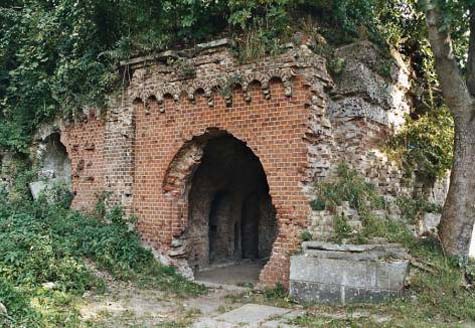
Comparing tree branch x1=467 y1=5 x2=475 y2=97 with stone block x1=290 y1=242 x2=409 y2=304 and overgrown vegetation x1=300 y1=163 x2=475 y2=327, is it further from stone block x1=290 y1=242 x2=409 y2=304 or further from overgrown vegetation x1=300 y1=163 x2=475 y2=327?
stone block x1=290 y1=242 x2=409 y2=304

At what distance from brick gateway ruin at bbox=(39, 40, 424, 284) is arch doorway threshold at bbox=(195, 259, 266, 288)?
38cm

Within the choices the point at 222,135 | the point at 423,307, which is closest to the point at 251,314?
the point at 423,307

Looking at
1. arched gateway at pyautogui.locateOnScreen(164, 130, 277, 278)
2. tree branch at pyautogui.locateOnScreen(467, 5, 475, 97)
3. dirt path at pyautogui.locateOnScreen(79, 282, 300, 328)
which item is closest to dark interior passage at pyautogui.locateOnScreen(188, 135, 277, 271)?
arched gateway at pyautogui.locateOnScreen(164, 130, 277, 278)

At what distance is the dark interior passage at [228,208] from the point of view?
11.1 metres

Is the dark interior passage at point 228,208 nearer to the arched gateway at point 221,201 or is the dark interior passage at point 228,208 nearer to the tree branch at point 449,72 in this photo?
the arched gateway at point 221,201

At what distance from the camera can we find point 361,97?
29.4ft

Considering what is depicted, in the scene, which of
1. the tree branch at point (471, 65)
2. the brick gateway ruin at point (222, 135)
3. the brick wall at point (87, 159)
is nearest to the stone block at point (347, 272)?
the brick gateway ruin at point (222, 135)

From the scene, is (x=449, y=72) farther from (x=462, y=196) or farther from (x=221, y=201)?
(x=221, y=201)

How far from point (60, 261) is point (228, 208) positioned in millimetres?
5261

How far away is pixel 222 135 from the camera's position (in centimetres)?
979

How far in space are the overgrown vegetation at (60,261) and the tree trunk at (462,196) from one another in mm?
4296

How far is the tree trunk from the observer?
25.2 feet

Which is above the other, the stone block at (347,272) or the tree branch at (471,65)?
the tree branch at (471,65)

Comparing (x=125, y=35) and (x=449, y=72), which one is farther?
(x=125, y=35)
